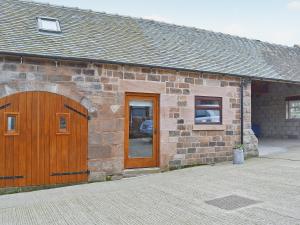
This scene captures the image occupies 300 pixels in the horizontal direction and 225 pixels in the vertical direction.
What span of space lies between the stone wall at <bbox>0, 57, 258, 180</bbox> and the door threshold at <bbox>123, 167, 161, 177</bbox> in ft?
0.77

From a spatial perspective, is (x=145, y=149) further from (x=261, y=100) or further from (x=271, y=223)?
(x=261, y=100)

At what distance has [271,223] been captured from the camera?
4602 mm

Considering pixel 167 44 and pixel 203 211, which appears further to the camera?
pixel 167 44

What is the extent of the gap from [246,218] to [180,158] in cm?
463

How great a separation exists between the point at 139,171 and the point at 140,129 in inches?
47.5

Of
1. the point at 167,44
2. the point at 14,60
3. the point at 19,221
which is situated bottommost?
the point at 19,221

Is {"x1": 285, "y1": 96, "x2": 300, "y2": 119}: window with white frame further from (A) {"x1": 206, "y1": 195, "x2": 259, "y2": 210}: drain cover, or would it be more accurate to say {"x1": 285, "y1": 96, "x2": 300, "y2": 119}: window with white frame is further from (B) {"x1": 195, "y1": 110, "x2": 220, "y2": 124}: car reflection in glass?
(A) {"x1": 206, "y1": 195, "x2": 259, "y2": 210}: drain cover

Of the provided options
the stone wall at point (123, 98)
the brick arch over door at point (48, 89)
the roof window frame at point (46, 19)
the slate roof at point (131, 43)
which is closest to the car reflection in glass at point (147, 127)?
the stone wall at point (123, 98)

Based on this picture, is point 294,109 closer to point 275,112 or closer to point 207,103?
point 275,112

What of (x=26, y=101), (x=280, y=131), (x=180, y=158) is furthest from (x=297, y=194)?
(x=280, y=131)

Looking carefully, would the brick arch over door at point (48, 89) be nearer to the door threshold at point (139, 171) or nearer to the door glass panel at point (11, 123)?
the door glass panel at point (11, 123)

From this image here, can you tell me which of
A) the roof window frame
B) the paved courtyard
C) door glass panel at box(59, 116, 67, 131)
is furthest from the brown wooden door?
the roof window frame

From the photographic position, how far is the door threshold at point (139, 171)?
28.3 feet

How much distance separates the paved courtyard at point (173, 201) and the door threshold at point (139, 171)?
297 millimetres
